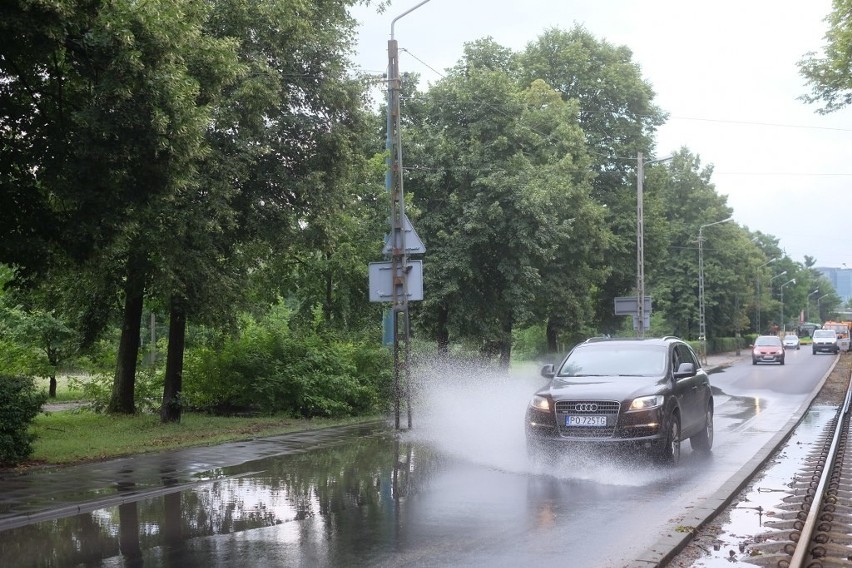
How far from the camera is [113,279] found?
18.0 meters

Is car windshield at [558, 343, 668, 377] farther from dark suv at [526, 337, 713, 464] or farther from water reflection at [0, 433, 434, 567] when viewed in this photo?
water reflection at [0, 433, 434, 567]

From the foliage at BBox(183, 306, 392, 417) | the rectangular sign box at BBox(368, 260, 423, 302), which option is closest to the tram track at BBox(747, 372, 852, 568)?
the rectangular sign box at BBox(368, 260, 423, 302)

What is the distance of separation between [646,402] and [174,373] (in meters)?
10.4

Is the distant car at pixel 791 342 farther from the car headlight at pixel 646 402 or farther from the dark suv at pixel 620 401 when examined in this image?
the car headlight at pixel 646 402

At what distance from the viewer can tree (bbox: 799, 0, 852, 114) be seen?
21609 millimetres

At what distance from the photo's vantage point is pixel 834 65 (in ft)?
73.2

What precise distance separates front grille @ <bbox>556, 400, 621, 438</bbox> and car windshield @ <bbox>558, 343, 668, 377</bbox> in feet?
4.49

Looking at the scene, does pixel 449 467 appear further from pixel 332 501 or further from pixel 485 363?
pixel 485 363

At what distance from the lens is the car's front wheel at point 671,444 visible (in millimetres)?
11977

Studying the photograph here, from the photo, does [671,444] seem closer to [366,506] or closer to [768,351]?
[366,506]

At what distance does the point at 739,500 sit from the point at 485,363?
2009cm

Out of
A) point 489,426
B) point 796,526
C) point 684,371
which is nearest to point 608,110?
point 489,426

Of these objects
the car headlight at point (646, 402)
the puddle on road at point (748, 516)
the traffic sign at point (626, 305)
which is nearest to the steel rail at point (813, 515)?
the puddle on road at point (748, 516)

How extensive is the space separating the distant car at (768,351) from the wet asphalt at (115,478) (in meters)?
43.8
